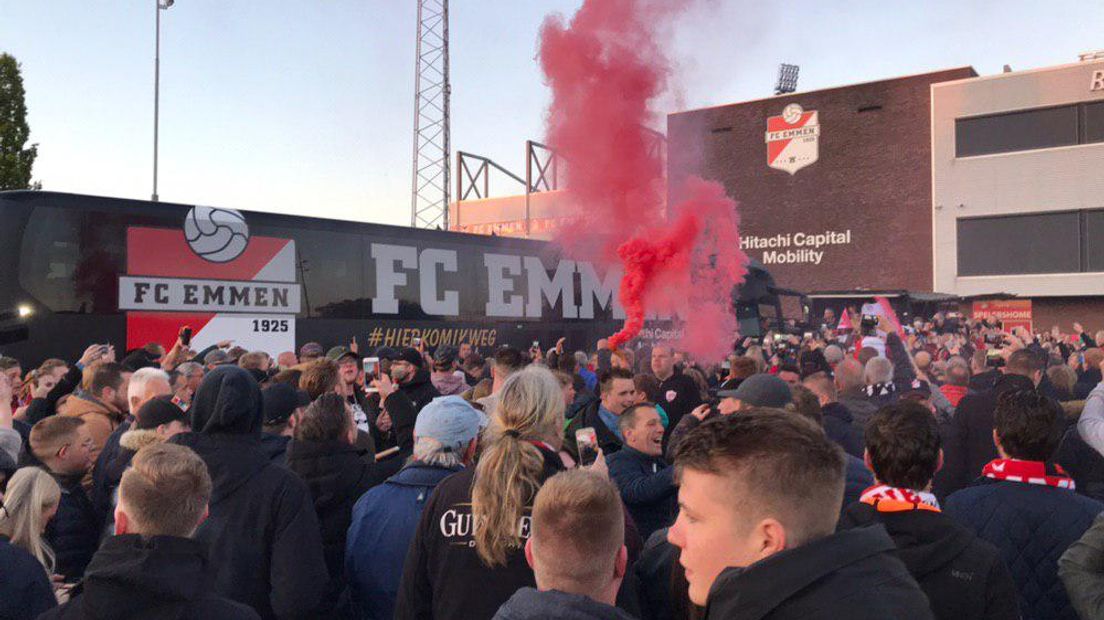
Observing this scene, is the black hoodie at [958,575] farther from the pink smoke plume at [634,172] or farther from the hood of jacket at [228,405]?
the pink smoke plume at [634,172]

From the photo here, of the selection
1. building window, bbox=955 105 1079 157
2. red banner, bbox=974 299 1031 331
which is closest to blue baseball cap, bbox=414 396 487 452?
red banner, bbox=974 299 1031 331

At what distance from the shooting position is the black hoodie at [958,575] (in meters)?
2.71

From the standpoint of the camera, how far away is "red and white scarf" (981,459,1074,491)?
3.51 metres

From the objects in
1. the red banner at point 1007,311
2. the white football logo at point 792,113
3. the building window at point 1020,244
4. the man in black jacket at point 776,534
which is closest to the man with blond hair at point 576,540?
the man in black jacket at point 776,534

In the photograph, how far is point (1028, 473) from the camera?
3539mm

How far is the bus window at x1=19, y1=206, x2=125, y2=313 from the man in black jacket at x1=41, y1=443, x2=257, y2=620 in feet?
35.5

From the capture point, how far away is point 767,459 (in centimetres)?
172

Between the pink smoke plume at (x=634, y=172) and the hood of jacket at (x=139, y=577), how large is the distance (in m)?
13.1

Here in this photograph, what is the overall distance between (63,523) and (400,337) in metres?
12.0

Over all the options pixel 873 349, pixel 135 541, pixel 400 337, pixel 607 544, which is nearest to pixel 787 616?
pixel 607 544

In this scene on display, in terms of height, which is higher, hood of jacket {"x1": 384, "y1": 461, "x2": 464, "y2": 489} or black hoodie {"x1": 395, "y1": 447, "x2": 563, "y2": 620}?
hood of jacket {"x1": 384, "y1": 461, "x2": 464, "y2": 489}

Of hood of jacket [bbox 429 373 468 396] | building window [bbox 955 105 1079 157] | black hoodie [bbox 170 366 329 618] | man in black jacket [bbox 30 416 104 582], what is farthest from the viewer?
building window [bbox 955 105 1079 157]

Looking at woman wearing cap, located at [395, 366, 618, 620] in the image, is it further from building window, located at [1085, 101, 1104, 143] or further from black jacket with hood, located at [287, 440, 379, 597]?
building window, located at [1085, 101, 1104, 143]

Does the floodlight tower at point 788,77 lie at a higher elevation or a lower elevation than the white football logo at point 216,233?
higher
